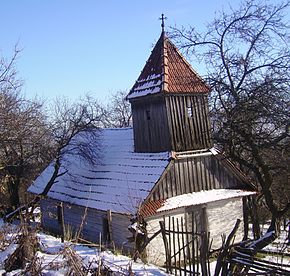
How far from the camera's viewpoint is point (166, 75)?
51.3 feet

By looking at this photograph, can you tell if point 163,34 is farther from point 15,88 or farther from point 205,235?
point 205,235

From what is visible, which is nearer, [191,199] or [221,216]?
[191,199]

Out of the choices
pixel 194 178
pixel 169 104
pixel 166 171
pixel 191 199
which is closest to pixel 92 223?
pixel 166 171

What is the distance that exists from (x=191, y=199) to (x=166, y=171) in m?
1.48

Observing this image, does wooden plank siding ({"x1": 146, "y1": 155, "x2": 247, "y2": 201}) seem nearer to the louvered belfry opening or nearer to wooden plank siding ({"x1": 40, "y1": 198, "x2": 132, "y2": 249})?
the louvered belfry opening

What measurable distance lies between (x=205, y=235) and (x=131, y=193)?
6744 millimetres

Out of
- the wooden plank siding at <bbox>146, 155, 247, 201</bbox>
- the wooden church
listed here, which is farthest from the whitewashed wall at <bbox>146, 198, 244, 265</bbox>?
the wooden plank siding at <bbox>146, 155, 247, 201</bbox>

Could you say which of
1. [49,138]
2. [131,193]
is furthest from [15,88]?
[49,138]

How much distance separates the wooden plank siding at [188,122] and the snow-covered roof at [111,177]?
3.02 feet

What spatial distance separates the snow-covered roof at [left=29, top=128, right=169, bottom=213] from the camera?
14945mm

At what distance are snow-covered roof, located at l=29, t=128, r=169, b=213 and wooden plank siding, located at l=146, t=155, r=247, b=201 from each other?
15.0 inches

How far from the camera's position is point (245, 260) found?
777 centimetres

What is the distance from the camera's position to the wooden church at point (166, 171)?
1474 centimetres

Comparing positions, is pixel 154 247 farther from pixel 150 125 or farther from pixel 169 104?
pixel 169 104
